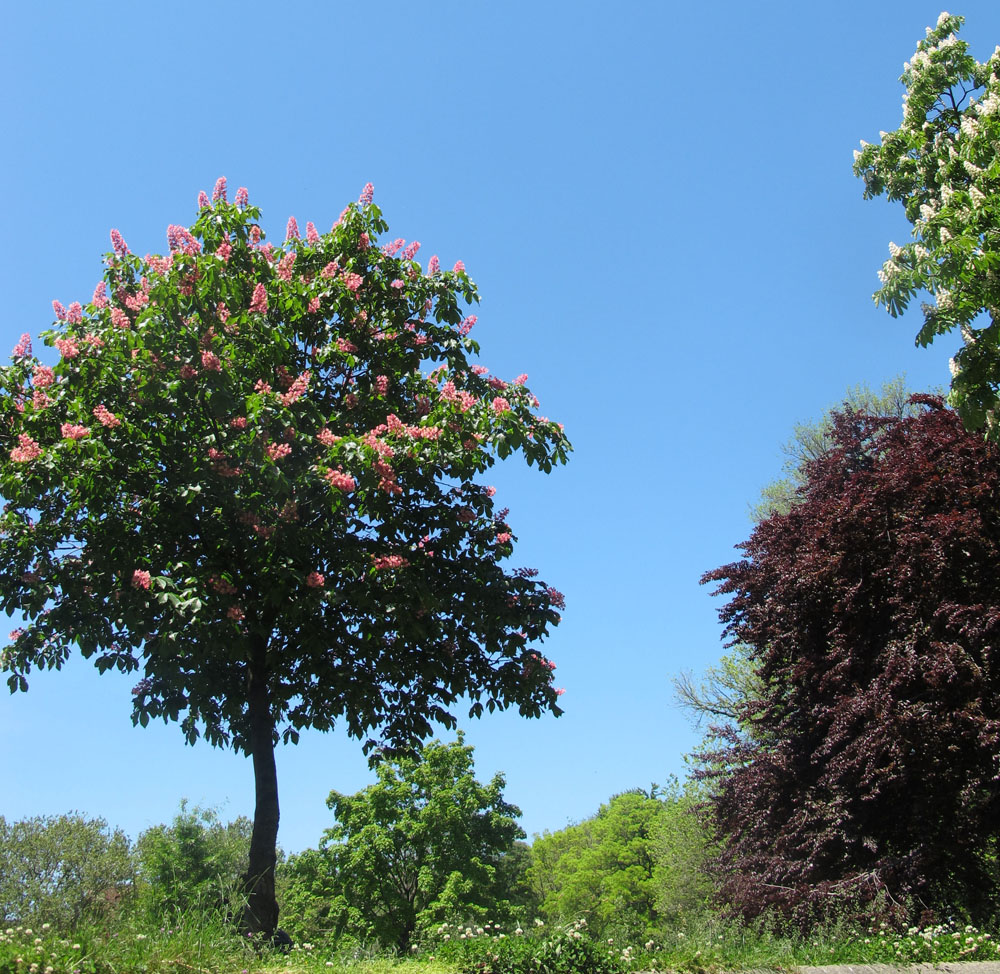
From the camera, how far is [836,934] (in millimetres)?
11430

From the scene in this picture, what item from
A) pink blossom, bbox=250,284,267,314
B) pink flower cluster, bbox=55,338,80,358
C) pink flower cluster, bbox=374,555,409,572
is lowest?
pink flower cluster, bbox=374,555,409,572

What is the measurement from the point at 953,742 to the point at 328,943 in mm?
9483

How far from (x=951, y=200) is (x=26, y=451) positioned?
1115 cm

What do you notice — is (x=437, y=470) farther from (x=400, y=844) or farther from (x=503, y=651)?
(x=400, y=844)

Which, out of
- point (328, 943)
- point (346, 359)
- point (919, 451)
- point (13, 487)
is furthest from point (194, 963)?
point (919, 451)

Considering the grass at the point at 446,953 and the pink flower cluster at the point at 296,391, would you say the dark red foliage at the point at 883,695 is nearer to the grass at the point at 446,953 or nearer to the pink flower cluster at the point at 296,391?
the grass at the point at 446,953

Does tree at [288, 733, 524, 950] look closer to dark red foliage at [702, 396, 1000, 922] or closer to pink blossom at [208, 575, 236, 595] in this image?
dark red foliage at [702, 396, 1000, 922]

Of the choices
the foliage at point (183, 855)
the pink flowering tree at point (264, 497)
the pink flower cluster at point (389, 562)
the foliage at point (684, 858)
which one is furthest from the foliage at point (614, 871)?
the pink flower cluster at point (389, 562)

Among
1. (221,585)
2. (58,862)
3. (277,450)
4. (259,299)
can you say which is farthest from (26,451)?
(58,862)

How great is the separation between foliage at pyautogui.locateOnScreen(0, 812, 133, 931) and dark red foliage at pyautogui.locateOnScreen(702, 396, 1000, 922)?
28.4m

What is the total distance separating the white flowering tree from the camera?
8.85 m

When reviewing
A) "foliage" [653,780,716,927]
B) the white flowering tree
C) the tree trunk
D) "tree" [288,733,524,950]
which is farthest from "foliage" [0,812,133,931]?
the white flowering tree

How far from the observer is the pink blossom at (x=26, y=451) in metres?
8.20

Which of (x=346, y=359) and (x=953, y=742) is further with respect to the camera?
(x=953, y=742)
